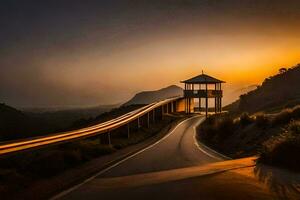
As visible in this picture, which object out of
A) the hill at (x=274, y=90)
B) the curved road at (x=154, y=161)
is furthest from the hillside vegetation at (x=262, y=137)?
the hill at (x=274, y=90)

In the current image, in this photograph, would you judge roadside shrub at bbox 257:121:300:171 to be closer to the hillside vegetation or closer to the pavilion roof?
the hillside vegetation

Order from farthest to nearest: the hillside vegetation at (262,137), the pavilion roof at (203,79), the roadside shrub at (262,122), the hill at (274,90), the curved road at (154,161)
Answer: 1. the hill at (274,90)
2. the pavilion roof at (203,79)
3. the roadside shrub at (262,122)
4. the hillside vegetation at (262,137)
5. the curved road at (154,161)

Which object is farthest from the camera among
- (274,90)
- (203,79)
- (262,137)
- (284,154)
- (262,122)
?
(274,90)

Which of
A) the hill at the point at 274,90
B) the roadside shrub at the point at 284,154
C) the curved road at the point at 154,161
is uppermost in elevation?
the hill at the point at 274,90

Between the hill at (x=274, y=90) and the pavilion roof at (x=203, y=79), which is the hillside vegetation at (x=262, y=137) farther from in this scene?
the hill at (x=274, y=90)

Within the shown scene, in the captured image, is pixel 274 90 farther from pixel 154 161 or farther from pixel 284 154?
pixel 284 154

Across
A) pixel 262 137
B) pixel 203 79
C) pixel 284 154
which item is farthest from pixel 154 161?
pixel 203 79

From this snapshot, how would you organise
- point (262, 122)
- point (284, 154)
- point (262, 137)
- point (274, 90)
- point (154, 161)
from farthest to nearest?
point (274, 90) → point (262, 122) → point (262, 137) → point (154, 161) → point (284, 154)

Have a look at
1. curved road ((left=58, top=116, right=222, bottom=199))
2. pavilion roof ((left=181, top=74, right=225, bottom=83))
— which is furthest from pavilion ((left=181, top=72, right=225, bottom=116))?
curved road ((left=58, top=116, right=222, bottom=199))

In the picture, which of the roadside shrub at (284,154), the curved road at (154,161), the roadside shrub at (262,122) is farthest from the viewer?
the roadside shrub at (262,122)

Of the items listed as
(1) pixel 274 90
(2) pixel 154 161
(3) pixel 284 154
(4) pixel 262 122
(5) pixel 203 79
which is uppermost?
(5) pixel 203 79

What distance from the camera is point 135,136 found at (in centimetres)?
3484

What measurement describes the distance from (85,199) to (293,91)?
69683 mm

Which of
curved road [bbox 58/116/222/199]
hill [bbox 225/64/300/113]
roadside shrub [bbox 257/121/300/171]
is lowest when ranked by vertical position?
curved road [bbox 58/116/222/199]
